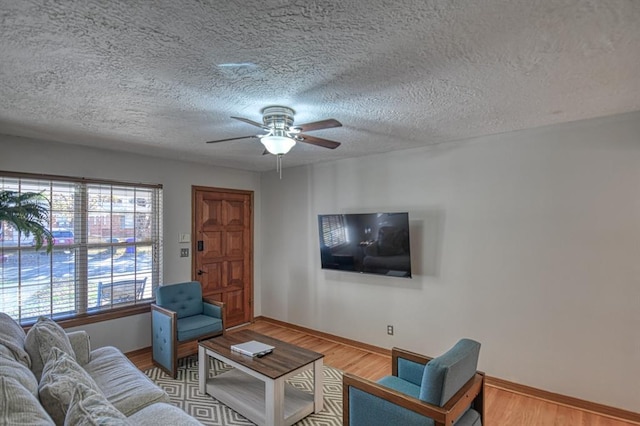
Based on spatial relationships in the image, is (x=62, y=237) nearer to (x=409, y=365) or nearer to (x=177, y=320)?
(x=177, y=320)

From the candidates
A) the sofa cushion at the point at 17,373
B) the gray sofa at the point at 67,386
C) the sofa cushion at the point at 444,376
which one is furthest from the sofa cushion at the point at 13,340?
the sofa cushion at the point at 444,376

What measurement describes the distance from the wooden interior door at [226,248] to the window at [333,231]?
159 centimetres

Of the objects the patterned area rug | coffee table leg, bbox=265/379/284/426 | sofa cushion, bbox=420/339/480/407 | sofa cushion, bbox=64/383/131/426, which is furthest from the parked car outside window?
sofa cushion, bbox=420/339/480/407

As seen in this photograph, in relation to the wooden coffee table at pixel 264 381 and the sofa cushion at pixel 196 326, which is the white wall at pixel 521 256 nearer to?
the wooden coffee table at pixel 264 381

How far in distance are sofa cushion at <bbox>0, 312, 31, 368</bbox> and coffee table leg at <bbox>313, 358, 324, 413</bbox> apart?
1984 mm

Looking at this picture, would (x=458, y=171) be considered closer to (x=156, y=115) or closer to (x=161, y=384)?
(x=156, y=115)

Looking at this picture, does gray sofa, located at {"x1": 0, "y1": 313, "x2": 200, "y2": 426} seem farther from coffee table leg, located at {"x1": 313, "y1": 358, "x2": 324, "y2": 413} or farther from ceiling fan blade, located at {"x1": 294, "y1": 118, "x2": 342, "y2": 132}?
ceiling fan blade, located at {"x1": 294, "y1": 118, "x2": 342, "y2": 132}

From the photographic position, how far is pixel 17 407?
1292 mm

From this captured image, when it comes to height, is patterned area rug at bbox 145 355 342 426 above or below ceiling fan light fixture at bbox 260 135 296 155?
below

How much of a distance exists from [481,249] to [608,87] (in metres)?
1.70

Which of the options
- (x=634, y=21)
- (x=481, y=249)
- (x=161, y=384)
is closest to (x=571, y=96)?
(x=634, y=21)

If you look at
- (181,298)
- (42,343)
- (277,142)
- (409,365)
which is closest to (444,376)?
(409,365)

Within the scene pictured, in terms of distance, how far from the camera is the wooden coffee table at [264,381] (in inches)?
98.3

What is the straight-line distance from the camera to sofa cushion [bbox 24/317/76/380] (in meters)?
2.06
